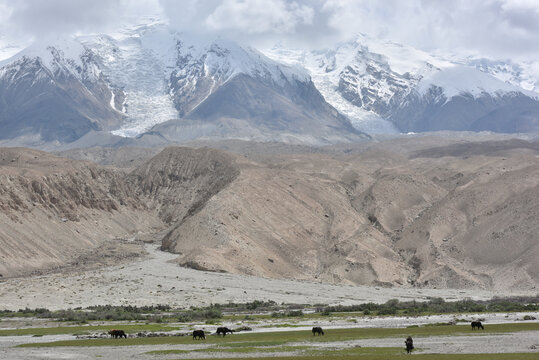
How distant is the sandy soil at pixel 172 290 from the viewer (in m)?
112

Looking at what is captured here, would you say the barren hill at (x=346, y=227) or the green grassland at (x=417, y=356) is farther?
the barren hill at (x=346, y=227)

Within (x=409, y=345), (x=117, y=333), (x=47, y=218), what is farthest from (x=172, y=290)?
(x=409, y=345)

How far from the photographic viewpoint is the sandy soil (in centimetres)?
11194

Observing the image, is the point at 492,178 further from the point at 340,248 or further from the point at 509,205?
the point at 340,248

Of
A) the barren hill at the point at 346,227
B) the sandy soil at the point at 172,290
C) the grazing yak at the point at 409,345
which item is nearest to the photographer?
the grazing yak at the point at 409,345

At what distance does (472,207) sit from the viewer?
162 m

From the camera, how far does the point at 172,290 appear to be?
120 m

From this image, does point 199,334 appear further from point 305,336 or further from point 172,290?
point 172,290

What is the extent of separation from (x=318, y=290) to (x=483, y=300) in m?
25.1

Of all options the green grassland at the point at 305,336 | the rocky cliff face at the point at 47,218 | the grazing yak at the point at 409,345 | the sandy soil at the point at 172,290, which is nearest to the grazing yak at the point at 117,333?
the green grassland at the point at 305,336

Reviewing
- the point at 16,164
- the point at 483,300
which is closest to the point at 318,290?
the point at 483,300

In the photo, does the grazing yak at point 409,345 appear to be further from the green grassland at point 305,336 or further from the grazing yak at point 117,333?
the grazing yak at point 117,333

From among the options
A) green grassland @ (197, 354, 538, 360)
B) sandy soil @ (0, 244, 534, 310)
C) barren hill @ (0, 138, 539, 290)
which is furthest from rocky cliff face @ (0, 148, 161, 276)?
green grassland @ (197, 354, 538, 360)

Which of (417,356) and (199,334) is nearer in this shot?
(417,356)
